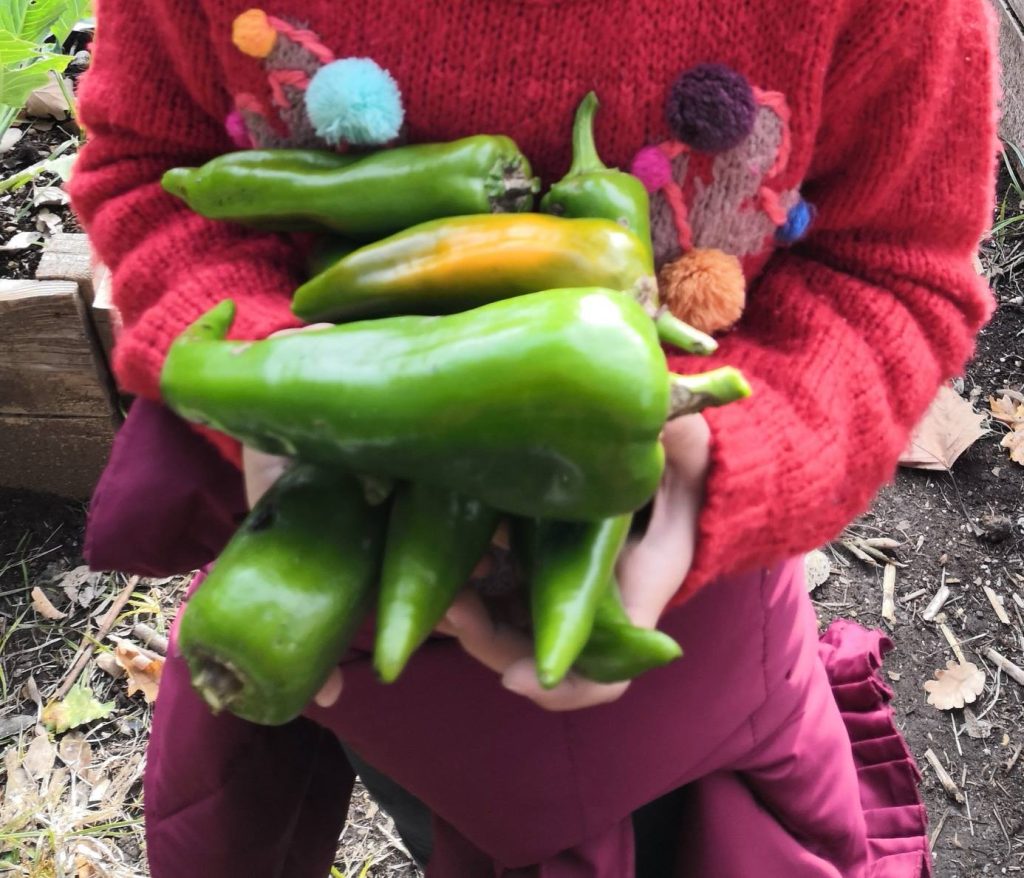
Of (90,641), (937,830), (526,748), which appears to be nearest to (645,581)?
(526,748)

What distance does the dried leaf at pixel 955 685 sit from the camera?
204cm

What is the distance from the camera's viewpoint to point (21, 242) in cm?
218

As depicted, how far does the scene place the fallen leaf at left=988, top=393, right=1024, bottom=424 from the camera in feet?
8.04

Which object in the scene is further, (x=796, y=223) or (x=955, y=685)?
(x=955, y=685)

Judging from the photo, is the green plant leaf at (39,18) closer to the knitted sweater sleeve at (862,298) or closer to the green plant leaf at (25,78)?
the green plant leaf at (25,78)

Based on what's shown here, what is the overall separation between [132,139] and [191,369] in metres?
0.42

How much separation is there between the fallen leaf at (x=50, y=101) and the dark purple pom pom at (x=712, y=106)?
2144mm

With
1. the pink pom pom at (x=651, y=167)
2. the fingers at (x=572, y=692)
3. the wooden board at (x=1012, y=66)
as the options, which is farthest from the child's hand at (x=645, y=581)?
the wooden board at (x=1012, y=66)

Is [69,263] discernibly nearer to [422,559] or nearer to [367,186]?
[367,186]

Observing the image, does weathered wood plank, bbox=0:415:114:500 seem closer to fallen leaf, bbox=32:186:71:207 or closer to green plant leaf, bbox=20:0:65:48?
fallen leaf, bbox=32:186:71:207

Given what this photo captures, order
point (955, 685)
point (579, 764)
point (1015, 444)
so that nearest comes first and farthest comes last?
point (579, 764) → point (955, 685) → point (1015, 444)

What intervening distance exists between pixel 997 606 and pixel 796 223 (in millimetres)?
1585

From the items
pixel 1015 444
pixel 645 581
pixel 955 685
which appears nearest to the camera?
pixel 645 581

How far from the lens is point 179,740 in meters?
1.20
